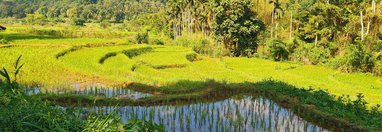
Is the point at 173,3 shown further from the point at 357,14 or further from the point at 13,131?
the point at 13,131

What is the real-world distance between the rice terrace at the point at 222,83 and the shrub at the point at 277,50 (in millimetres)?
85

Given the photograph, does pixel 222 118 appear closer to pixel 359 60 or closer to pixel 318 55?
pixel 359 60

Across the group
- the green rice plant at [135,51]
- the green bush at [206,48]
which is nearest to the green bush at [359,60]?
the green bush at [206,48]

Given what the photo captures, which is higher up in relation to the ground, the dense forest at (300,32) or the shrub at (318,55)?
the dense forest at (300,32)

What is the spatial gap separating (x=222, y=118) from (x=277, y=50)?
19980mm

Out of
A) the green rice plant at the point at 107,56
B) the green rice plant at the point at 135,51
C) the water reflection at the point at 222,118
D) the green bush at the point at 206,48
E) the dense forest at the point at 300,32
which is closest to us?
the water reflection at the point at 222,118

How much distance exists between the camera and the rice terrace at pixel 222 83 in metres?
5.18

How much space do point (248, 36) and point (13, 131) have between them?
1127 inches

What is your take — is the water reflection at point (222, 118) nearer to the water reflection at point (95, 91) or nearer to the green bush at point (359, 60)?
the water reflection at point (95, 91)

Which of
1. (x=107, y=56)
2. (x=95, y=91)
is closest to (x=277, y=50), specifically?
(x=107, y=56)

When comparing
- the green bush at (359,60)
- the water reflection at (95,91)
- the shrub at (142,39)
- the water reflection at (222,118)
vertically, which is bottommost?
the water reflection at (222,118)

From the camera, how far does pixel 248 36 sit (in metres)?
30.9

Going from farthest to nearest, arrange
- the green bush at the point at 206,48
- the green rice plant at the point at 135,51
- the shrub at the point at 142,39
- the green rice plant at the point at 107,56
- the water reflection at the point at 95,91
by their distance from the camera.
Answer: the shrub at the point at 142,39 < the green bush at the point at 206,48 < the green rice plant at the point at 135,51 < the green rice plant at the point at 107,56 < the water reflection at the point at 95,91

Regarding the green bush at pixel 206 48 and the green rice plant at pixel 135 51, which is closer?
the green rice plant at pixel 135 51
